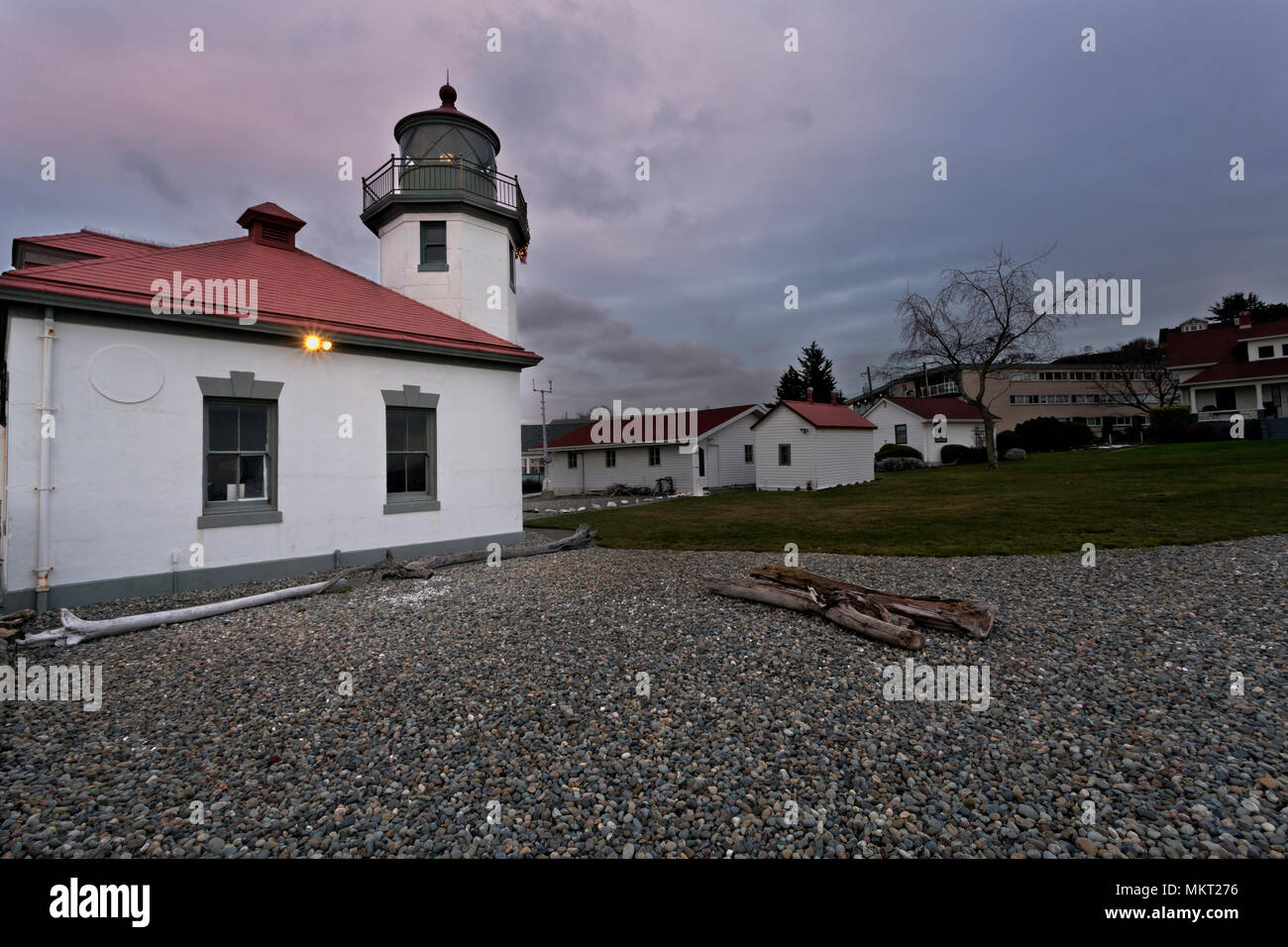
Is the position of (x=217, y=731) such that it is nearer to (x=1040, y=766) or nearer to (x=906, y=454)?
(x=1040, y=766)

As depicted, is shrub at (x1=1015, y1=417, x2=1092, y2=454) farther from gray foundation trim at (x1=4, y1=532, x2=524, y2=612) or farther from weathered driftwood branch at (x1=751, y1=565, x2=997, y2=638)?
gray foundation trim at (x1=4, y1=532, x2=524, y2=612)

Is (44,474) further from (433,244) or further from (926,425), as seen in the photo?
(926,425)

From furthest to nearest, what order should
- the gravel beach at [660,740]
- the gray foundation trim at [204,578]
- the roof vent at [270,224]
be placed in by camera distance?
the roof vent at [270,224]
the gray foundation trim at [204,578]
the gravel beach at [660,740]

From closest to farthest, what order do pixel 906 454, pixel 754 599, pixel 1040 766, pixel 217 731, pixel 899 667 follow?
pixel 1040 766 → pixel 217 731 → pixel 899 667 → pixel 754 599 → pixel 906 454

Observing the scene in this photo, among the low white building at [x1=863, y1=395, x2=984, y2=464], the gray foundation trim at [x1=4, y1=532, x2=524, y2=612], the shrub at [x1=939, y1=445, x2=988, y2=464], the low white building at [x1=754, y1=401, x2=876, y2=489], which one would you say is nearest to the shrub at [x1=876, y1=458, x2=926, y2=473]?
the shrub at [x1=939, y1=445, x2=988, y2=464]

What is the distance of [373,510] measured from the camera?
379 inches

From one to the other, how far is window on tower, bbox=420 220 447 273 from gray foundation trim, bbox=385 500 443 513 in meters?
6.16

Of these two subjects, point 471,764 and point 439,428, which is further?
point 439,428

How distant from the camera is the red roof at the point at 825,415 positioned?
2555 centimetres

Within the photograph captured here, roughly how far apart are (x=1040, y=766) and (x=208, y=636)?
24.9 feet

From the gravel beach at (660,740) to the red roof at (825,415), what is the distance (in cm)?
1944

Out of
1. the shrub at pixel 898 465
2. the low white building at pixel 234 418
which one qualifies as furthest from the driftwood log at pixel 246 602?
the shrub at pixel 898 465

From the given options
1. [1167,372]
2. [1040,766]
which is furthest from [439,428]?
[1167,372]

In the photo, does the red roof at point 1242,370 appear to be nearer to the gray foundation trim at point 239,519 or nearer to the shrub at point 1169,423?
the shrub at point 1169,423
